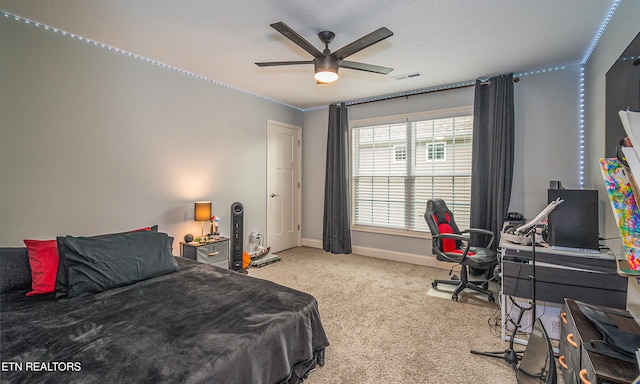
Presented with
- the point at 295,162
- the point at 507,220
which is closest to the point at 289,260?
the point at 295,162

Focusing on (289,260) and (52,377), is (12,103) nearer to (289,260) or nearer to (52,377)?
(52,377)

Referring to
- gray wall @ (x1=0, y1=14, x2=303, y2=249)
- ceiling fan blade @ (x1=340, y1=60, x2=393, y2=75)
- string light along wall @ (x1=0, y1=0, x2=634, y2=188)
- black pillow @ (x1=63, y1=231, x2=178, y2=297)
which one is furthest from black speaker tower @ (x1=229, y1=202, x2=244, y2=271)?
ceiling fan blade @ (x1=340, y1=60, x2=393, y2=75)

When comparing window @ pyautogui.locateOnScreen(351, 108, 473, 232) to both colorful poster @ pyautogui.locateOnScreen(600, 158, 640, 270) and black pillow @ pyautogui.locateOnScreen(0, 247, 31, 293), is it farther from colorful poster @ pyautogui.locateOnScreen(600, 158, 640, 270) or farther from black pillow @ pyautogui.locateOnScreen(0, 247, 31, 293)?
black pillow @ pyautogui.locateOnScreen(0, 247, 31, 293)

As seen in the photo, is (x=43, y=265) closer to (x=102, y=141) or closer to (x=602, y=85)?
(x=102, y=141)

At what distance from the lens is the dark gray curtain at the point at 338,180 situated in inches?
193

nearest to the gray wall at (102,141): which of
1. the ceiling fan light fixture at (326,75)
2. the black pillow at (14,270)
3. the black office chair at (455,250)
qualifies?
the black pillow at (14,270)

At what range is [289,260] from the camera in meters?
4.54

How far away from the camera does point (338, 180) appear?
495cm

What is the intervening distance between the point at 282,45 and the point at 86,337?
2.74 metres

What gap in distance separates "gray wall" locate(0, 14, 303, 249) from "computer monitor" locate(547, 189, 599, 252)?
3.72 meters

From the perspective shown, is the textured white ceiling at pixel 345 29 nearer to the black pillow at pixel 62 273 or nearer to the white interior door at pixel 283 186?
the white interior door at pixel 283 186

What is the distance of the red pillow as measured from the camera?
6.34 ft

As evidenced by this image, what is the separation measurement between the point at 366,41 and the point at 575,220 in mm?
2057

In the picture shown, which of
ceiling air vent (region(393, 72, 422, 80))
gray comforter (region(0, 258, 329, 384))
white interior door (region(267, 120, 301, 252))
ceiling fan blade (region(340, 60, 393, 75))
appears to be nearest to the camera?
gray comforter (region(0, 258, 329, 384))
